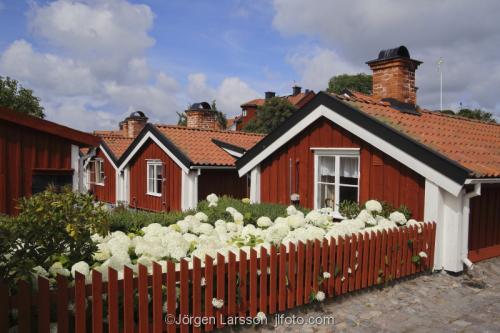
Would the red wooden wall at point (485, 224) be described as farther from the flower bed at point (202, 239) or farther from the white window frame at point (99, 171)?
the white window frame at point (99, 171)

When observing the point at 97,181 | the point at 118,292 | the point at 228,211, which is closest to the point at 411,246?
the point at 228,211

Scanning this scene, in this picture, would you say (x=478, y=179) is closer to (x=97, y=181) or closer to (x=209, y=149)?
(x=209, y=149)

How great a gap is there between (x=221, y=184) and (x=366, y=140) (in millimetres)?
7400

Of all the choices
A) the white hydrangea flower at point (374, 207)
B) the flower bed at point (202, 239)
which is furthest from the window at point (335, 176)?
the flower bed at point (202, 239)

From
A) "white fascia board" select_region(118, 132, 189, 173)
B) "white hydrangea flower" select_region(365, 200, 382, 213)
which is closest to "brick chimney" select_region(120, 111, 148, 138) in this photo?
"white fascia board" select_region(118, 132, 189, 173)

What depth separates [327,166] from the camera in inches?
410

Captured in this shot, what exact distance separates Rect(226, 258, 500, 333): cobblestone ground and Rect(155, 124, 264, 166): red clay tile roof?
352 inches

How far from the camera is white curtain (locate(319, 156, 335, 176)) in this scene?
10312mm

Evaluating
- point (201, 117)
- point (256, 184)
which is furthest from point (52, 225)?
point (201, 117)

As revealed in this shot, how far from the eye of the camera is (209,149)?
1586 centimetres

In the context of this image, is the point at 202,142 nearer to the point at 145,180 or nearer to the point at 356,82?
the point at 145,180

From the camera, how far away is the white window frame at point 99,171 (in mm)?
22442

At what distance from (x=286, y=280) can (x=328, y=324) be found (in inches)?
31.1

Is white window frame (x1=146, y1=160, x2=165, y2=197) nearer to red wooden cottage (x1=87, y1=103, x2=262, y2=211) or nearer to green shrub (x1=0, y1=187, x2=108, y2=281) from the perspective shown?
red wooden cottage (x1=87, y1=103, x2=262, y2=211)
